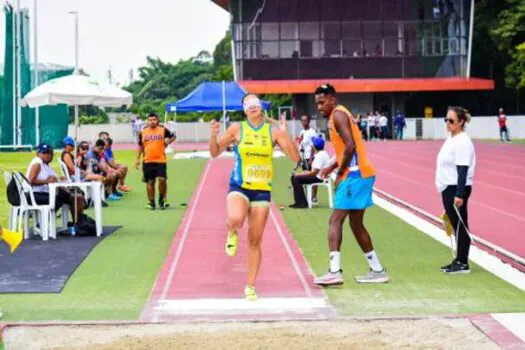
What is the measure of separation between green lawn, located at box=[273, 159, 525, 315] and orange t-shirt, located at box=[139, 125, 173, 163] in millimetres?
3750

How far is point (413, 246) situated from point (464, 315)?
16.6 feet

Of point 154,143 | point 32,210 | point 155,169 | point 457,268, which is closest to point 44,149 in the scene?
point 32,210

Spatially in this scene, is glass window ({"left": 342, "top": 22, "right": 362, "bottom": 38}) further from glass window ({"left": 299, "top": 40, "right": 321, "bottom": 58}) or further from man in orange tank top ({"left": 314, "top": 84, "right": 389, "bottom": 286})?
man in orange tank top ({"left": 314, "top": 84, "right": 389, "bottom": 286})

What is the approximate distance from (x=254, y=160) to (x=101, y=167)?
39.3ft

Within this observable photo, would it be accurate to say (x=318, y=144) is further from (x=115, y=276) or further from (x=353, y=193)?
Result: (x=353, y=193)

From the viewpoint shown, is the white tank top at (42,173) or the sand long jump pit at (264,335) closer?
the sand long jump pit at (264,335)

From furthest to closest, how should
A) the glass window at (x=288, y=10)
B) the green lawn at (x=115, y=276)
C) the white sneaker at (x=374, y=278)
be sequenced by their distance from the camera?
the glass window at (x=288, y=10), the white sneaker at (x=374, y=278), the green lawn at (x=115, y=276)

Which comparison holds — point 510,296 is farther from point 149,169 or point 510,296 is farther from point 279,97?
point 279,97

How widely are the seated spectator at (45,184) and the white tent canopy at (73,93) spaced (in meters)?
2.14

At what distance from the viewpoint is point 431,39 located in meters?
65.4

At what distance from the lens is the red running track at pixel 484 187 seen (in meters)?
16.6

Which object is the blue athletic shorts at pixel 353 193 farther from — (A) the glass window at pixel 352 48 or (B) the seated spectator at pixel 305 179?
(A) the glass window at pixel 352 48

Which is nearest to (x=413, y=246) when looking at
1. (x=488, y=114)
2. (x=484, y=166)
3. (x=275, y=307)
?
(x=275, y=307)

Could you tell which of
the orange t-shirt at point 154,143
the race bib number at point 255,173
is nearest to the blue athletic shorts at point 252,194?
the race bib number at point 255,173
